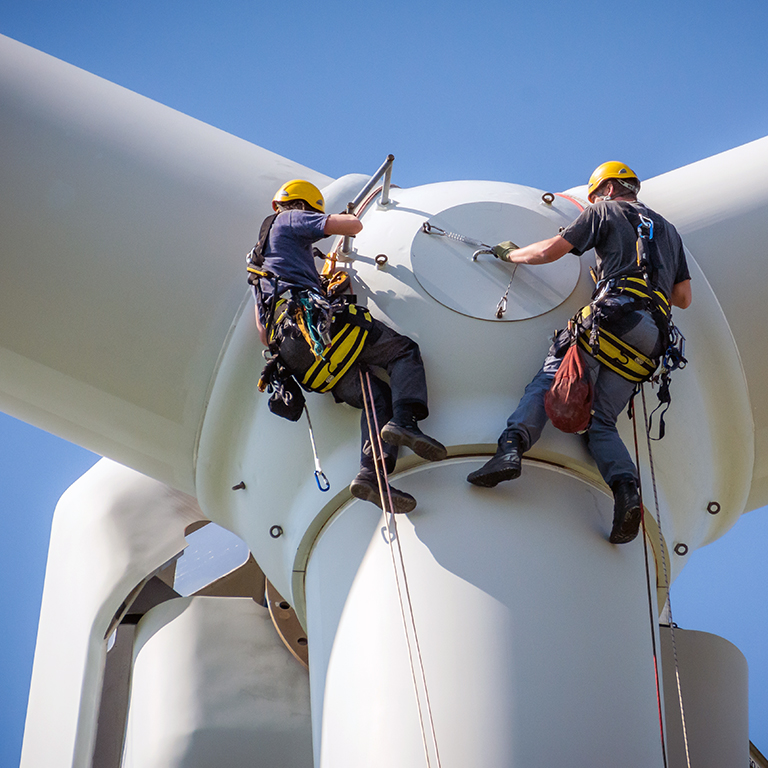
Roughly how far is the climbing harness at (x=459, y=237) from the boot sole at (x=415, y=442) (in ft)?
4.45

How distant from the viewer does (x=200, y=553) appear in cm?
1088

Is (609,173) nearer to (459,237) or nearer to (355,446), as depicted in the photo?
(459,237)

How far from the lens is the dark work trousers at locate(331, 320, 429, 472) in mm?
6402

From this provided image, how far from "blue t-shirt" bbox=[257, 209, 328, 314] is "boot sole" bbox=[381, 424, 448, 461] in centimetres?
105

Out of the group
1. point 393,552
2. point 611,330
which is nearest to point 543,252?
point 611,330

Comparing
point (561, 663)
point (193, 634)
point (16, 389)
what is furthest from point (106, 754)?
point (561, 663)

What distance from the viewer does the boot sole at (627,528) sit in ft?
20.0

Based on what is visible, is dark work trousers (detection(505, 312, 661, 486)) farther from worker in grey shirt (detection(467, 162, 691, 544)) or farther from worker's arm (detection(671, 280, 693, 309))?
worker's arm (detection(671, 280, 693, 309))

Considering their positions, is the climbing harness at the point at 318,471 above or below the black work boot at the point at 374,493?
above

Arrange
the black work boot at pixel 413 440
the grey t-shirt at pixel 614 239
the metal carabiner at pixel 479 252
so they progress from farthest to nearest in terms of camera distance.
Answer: the metal carabiner at pixel 479 252
the grey t-shirt at pixel 614 239
the black work boot at pixel 413 440

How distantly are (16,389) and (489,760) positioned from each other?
3.98 meters

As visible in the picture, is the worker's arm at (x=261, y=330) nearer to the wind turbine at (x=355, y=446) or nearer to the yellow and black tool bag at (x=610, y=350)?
the wind turbine at (x=355, y=446)

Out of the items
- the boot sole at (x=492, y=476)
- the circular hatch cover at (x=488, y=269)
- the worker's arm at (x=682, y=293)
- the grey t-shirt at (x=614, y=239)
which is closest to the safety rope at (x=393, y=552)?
the boot sole at (x=492, y=476)

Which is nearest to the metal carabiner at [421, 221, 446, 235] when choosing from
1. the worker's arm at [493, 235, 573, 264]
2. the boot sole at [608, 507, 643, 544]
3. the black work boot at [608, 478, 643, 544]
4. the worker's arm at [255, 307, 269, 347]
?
the worker's arm at [493, 235, 573, 264]
